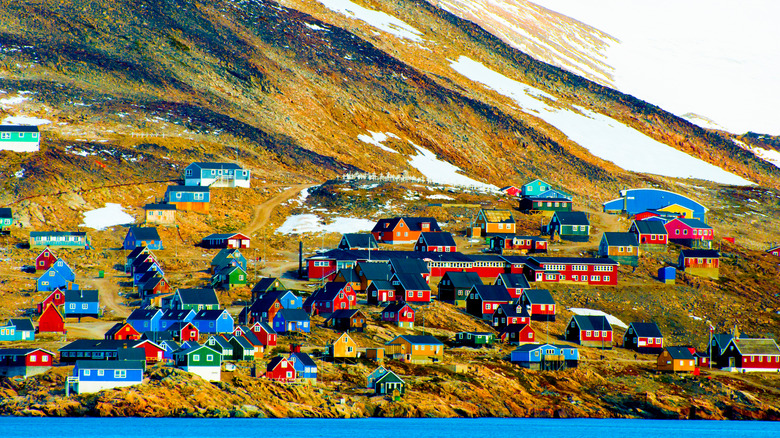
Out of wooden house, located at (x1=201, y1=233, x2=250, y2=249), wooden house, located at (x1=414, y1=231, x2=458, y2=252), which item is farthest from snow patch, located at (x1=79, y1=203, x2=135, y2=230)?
A: wooden house, located at (x1=414, y1=231, x2=458, y2=252)

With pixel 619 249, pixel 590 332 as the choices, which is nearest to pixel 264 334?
pixel 590 332

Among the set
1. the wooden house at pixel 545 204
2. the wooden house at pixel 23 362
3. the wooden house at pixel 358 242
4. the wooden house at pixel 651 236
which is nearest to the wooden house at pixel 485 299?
the wooden house at pixel 358 242

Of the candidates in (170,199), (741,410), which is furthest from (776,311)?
(170,199)

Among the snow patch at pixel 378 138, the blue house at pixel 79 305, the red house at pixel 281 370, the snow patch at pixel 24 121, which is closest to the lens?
the red house at pixel 281 370

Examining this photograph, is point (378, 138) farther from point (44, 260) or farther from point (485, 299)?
point (485, 299)

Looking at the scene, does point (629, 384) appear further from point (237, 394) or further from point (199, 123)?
point (199, 123)

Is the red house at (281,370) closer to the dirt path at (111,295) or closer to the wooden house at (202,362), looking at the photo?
the wooden house at (202,362)
